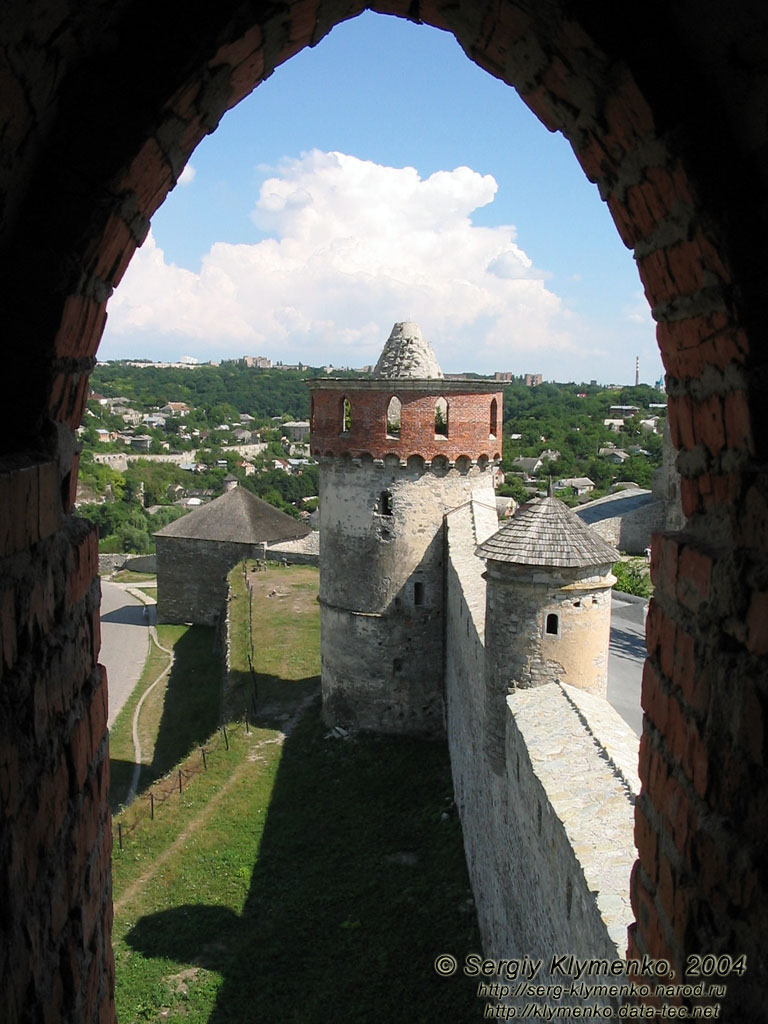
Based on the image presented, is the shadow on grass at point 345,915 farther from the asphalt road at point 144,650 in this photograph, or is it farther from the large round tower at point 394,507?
the asphalt road at point 144,650

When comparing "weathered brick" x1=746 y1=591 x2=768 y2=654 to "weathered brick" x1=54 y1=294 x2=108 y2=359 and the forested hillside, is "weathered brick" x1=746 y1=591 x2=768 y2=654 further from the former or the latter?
the forested hillside

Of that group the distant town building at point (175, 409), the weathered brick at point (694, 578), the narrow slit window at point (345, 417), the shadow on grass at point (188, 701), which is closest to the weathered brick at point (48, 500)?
the weathered brick at point (694, 578)

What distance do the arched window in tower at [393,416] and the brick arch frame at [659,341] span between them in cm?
1130

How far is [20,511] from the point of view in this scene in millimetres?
1872

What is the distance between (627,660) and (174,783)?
1014cm

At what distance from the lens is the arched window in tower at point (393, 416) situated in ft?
45.1

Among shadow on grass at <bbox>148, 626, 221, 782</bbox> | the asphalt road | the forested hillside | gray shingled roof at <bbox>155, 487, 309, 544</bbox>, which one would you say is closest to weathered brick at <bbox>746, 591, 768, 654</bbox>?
the asphalt road

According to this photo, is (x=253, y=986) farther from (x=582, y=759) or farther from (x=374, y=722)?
(x=374, y=722)

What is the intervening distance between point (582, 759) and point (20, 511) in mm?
5233

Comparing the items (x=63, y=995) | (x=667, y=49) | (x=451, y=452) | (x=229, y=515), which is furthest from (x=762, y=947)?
(x=229, y=515)

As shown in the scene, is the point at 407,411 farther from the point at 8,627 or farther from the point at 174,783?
the point at 8,627

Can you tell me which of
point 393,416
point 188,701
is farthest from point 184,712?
point 393,416

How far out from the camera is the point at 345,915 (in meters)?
9.81

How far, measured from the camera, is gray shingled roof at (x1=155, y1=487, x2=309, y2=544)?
27969 mm
